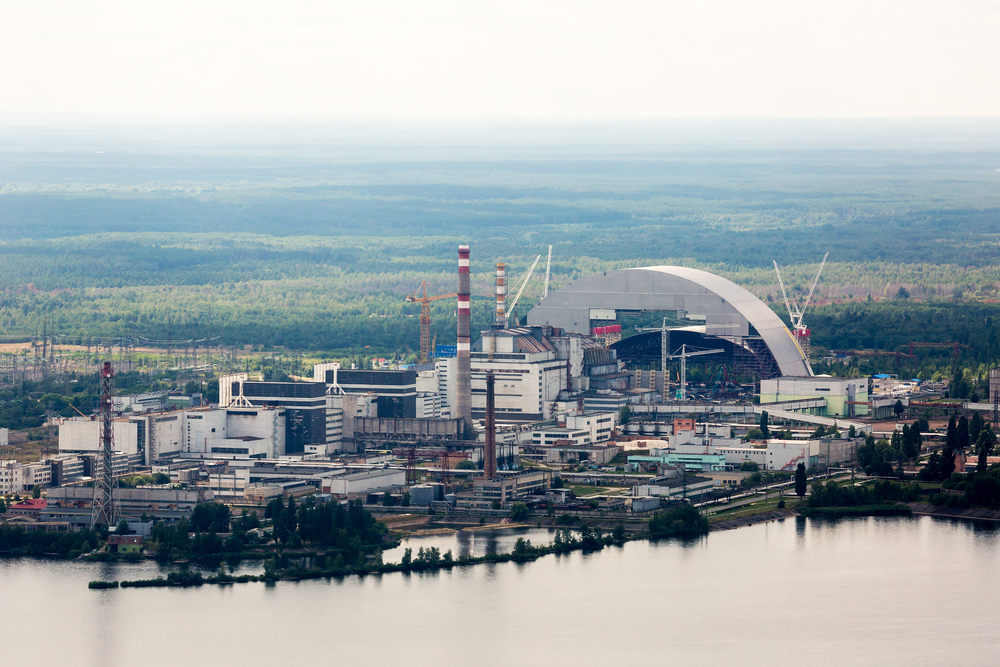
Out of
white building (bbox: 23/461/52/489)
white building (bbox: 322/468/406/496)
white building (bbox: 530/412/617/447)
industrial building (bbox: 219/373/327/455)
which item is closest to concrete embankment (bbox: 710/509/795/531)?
white building (bbox: 322/468/406/496)

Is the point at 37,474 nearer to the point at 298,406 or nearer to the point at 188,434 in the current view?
the point at 188,434

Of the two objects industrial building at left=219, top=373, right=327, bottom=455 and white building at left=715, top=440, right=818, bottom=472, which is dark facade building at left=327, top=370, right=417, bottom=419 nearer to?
industrial building at left=219, top=373, right=327, bottom=455

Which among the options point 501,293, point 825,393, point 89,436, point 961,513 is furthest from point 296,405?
point 961,513

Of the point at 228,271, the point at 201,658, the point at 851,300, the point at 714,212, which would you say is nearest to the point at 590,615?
the point at 201,658

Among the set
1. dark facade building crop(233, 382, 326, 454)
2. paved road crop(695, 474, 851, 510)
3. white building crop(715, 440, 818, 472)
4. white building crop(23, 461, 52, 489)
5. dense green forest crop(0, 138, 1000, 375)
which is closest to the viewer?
paved road crop(695, 474, 851, 510)

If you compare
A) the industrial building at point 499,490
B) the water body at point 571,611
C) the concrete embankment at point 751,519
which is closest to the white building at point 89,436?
the industrial building at point 499,490

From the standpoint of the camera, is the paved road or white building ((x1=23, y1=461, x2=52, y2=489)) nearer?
the paved road

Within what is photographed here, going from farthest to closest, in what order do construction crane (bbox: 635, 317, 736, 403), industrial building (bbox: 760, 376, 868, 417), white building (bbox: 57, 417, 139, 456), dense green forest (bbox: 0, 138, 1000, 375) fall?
dense green forest (bbox: 0, 138, 1000, 375) → construction crane (bbox: 635, 317, 736, 403) → industrial building (bbox: 760, 376, 868, 417) → white building (bbox: 57, 417, 139, 456)
